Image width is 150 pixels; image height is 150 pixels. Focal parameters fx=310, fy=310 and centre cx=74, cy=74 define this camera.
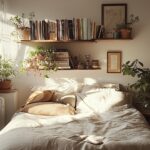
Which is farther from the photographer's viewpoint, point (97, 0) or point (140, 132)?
point (97, 0)

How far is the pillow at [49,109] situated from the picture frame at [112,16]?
1.27m

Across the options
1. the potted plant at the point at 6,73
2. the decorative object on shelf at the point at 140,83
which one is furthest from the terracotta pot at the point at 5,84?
the decorative object on shelf at the point at 140,83

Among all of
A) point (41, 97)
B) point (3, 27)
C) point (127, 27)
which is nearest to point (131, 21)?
point (127, 27)

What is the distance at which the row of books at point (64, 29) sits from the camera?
4.20 metres

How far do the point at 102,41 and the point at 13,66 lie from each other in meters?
1.32

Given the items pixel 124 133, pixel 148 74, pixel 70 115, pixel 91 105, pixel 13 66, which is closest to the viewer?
pixel 124 133

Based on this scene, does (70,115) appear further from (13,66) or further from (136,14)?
(136,14)

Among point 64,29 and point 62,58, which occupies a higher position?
point 64,29

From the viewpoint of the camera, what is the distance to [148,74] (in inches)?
162

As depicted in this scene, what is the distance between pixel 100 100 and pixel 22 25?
1.55 m

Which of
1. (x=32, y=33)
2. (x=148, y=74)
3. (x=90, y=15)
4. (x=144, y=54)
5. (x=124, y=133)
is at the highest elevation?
(x=90, y=15)

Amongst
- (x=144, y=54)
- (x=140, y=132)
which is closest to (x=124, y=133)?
(x=140, y=132)

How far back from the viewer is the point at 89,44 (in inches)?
173

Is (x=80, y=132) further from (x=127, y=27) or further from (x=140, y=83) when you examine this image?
(x=127, y=27)
